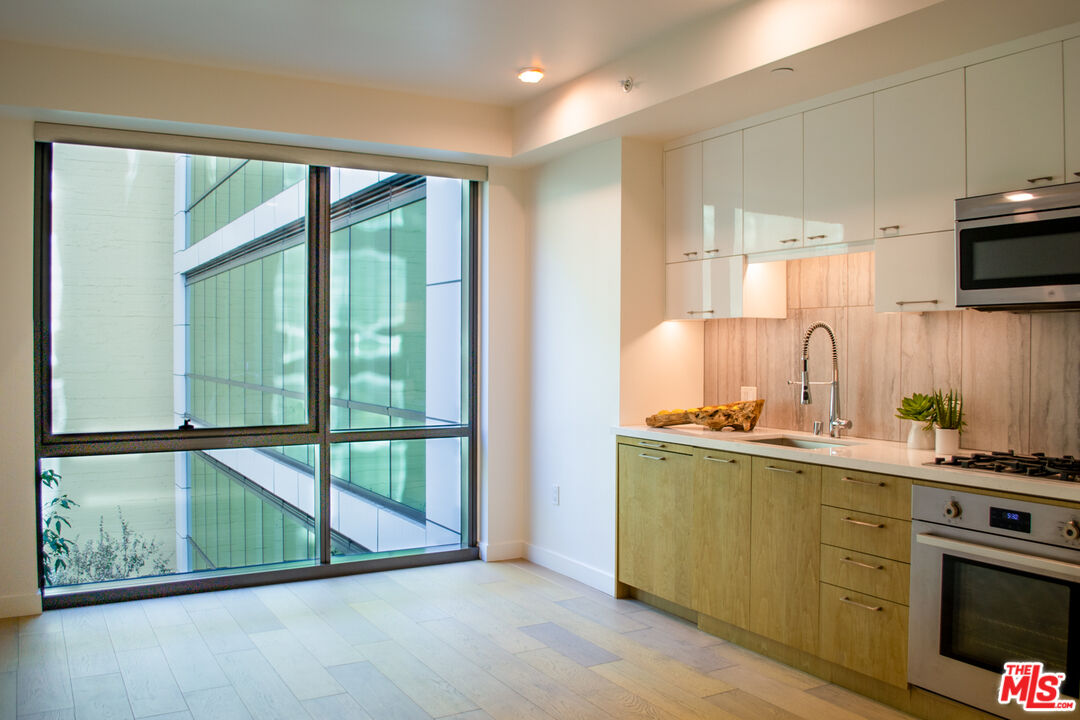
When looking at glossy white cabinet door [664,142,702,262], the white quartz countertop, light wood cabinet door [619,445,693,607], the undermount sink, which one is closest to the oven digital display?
the white quartz countertop

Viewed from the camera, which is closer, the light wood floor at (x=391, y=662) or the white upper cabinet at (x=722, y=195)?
the light wood floor at (x=391, y=662)

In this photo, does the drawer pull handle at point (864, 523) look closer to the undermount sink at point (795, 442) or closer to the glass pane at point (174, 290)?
the undermount sink at point (795, 442)

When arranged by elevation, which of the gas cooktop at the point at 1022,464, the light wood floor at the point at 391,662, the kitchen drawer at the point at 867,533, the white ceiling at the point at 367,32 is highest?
the white ceiling at the point at 367,32

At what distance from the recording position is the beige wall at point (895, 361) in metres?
3.10

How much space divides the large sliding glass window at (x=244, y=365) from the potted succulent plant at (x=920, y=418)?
2.67 m

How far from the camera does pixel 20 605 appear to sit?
13.2ft

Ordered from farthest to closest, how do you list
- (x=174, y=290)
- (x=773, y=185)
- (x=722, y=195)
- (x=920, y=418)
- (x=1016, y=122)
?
(x=174, y=290), (x=722, y=195), (x=773, y=185), (x=920, y=418), (x=1016, y=122)

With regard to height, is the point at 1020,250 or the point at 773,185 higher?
the point at 773,185

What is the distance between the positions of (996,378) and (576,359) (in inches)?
84.9

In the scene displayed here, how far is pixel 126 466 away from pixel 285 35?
2.35 meters

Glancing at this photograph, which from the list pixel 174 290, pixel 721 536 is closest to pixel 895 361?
pixel 721 536

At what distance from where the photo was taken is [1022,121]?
9.43 ft

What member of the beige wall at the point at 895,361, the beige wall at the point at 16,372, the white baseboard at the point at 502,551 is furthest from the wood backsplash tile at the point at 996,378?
the beige wall at the point at 16,372

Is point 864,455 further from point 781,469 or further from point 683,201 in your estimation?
point 683,201
